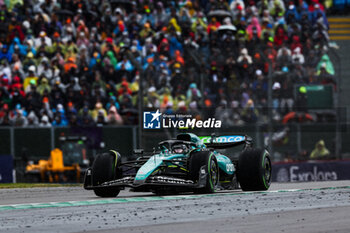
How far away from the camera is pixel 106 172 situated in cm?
1244

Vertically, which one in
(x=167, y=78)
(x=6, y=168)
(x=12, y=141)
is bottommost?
(x=6, y=168)

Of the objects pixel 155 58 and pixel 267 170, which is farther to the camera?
pixel 155 58

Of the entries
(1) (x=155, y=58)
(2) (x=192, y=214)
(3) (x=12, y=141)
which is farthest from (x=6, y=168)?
(2) (x=192, y=214)

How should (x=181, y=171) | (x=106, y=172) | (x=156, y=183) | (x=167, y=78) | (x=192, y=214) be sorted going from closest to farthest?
(x=192, y=214) < (x=156, y=183) < (x=181, y=171) < (x=106, y=172) < (x=167, y=78)

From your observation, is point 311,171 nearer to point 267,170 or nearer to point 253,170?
point 267,170

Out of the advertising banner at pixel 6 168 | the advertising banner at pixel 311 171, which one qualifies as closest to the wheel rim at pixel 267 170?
the advertising banner at pixel 311 171

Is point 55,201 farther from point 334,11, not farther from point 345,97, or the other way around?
point 334,11

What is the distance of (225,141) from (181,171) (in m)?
2.15

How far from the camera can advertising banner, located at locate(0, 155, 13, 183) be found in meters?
19.5

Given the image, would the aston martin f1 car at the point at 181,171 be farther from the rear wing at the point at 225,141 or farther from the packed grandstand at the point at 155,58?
the packed grandstand at the point at 155,58

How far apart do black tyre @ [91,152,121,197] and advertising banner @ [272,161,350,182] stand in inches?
283

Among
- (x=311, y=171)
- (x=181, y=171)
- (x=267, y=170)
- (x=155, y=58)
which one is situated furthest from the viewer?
(x=155, y=58)

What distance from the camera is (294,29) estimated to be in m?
23.3

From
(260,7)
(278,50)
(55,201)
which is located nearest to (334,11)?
(260,7)
